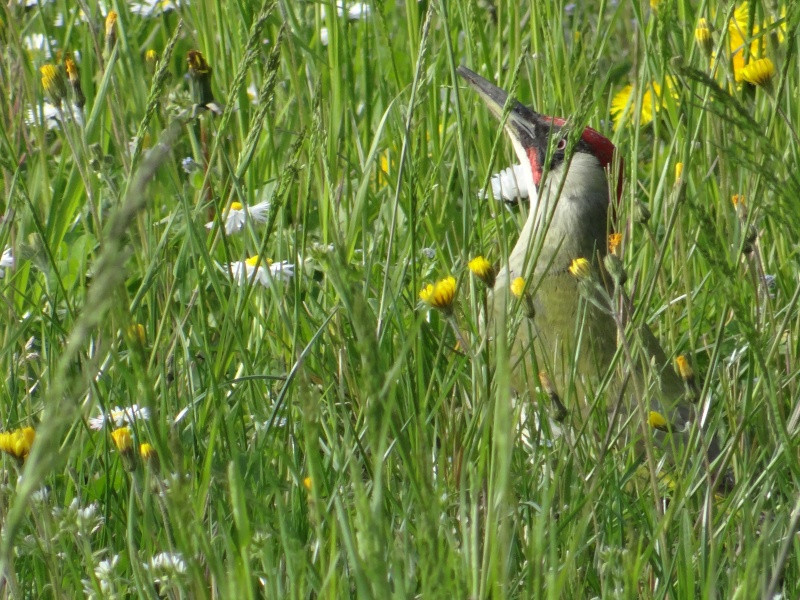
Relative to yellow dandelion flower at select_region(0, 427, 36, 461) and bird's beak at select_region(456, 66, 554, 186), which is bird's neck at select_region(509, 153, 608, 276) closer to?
bird's beak at select_region(456, 66, 554, 186)

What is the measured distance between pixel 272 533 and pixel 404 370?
1.94ft

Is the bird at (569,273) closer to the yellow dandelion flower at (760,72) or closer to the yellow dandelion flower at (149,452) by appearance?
the yellow dandelion flower at (760,72)

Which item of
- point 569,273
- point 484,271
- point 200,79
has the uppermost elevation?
point 200,79

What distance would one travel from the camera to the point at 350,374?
2027 millimetres

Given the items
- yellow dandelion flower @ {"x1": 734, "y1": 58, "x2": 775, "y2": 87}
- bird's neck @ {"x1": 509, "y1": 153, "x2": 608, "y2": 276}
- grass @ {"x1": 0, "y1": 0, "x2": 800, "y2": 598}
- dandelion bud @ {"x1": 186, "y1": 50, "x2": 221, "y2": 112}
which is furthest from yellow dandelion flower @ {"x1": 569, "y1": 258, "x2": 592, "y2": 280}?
bird's neck @ {"x1": 509, "y1": 153, "x2": 608, "y2": 276}

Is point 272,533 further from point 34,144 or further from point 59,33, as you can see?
point 59,33

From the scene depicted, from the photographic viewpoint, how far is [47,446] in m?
0.78

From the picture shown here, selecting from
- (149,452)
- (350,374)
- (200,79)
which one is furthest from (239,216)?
(149,452)

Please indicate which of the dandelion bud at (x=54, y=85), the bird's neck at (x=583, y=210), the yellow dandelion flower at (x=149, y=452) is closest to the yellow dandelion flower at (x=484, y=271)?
the yellow dandelion flower at (x=149, y=452)

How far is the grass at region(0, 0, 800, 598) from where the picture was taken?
3.54 ft

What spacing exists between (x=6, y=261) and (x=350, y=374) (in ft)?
2.78

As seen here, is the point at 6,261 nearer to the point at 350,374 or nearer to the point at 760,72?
the point at 350,374

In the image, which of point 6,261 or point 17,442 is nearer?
point 17,442

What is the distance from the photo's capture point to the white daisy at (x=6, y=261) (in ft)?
7.82
